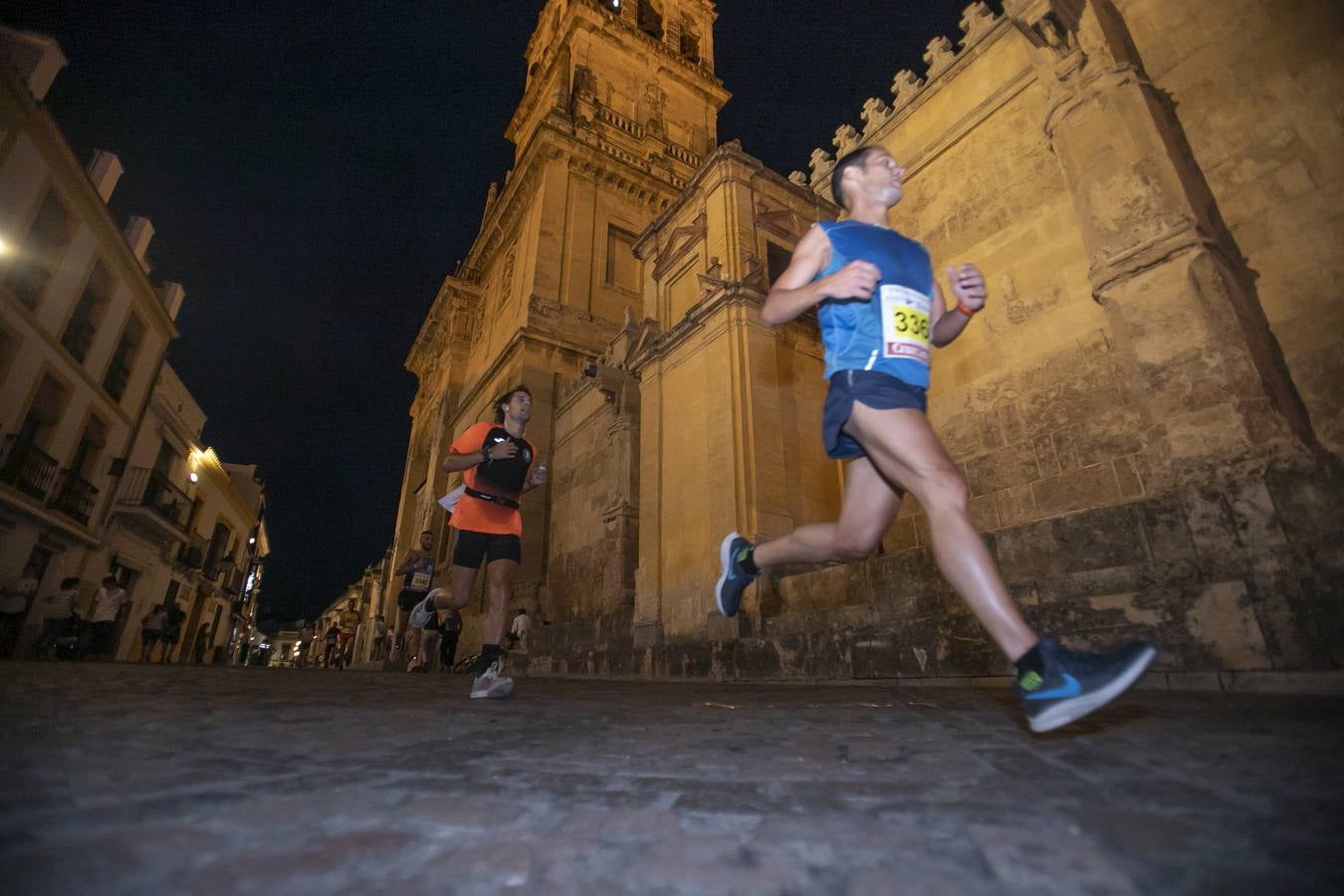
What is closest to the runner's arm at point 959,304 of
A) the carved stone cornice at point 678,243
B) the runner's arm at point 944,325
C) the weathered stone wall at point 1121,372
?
the runner's arm at point 944,325

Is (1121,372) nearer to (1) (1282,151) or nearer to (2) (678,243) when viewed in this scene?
(1) (1282,151)

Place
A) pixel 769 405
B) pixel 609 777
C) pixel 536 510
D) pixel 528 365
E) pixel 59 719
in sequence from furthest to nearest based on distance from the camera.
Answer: pixel 528 365 < pixel 536 510 < pixel 769 405 < pixel 59 719 < pixel 609 777

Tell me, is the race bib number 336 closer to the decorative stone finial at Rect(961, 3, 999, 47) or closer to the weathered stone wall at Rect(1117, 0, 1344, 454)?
the weathered stone wall at Rect(1117, 0, 1344, 454)

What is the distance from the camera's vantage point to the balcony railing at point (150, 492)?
1601 cm

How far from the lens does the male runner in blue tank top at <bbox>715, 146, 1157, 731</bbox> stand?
5.33ft

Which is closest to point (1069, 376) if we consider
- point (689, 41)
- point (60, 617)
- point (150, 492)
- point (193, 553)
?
point (60, 617)

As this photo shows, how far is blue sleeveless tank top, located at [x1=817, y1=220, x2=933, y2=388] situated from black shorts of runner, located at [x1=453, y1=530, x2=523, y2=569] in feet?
8.68

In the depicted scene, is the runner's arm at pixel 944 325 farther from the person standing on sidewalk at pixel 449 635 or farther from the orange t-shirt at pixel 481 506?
the person standing on sidewalk at pixel 449 635

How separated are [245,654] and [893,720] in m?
46.7

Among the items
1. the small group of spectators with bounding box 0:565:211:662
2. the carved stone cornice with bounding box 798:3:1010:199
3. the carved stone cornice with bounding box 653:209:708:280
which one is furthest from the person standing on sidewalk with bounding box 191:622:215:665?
the carved stone cornice with bounding box 798:3:1010:199

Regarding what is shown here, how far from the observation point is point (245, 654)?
3700 centimetres

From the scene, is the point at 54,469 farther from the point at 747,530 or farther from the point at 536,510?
the point at 747,530

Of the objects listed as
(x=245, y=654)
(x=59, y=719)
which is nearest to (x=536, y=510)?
(x=59, y=719)

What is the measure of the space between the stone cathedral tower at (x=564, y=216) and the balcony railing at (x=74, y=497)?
819 cm
